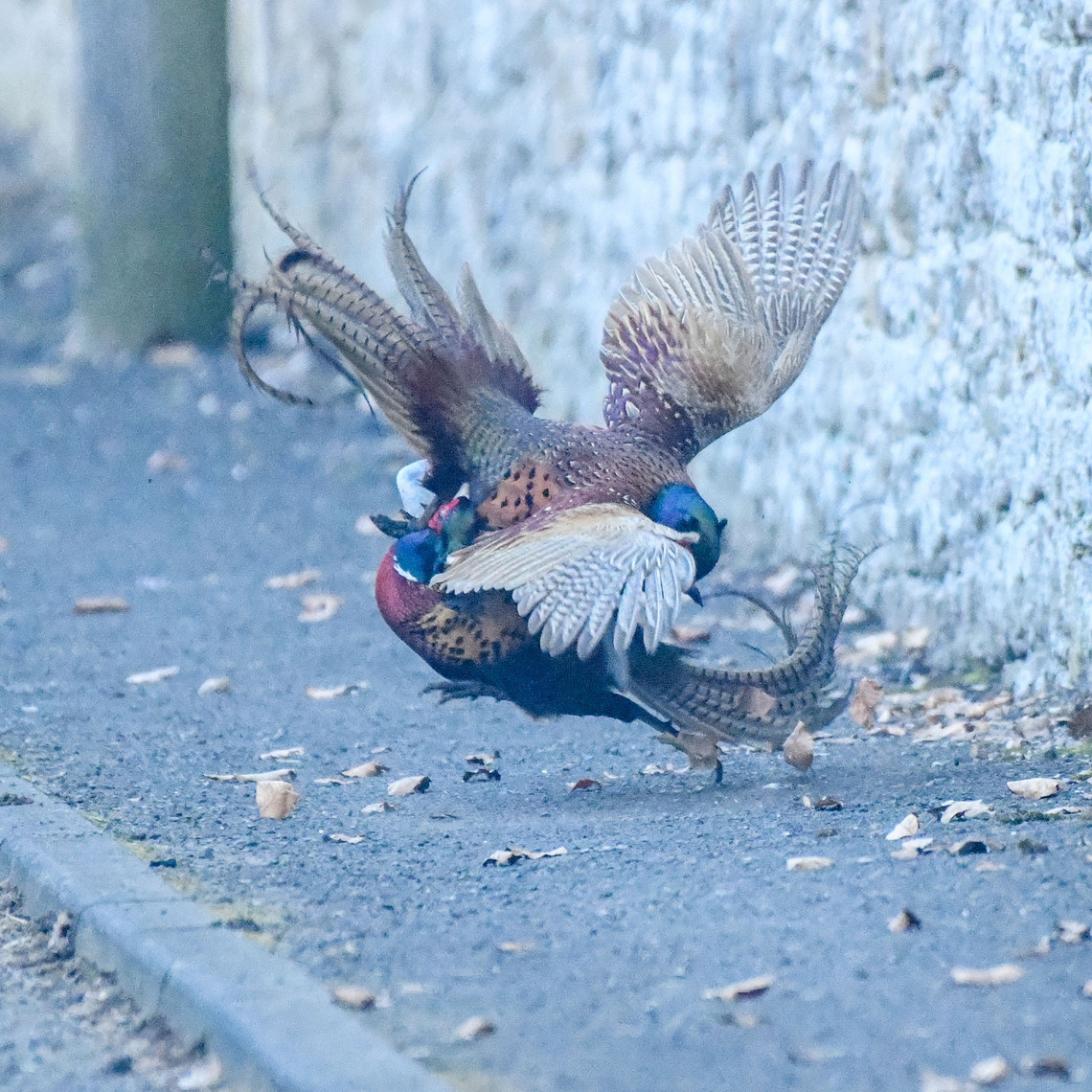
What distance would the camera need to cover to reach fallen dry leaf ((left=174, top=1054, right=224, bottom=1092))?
3.10 meters

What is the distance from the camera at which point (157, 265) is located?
11.0 metres

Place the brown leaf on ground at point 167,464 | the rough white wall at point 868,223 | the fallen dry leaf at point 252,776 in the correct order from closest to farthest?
the fallen dry leaf at point 252,776 → the rough white wall at point 868,223 → the brown leaf on ground at point 167,464

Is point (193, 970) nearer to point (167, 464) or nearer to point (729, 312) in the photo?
point (729, 312)

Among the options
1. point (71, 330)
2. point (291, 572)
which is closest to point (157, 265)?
point (71, 330)

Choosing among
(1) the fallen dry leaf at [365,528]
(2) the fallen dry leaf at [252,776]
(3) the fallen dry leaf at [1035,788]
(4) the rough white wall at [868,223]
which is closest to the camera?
(3) the fallen dry leaf at [1035,788]

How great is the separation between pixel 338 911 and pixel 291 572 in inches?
160

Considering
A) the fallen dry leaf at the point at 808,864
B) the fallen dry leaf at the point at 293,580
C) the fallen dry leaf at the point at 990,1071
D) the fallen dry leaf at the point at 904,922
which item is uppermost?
the fallen dry leaf at the point at 990,1071

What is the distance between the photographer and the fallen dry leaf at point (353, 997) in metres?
3.18

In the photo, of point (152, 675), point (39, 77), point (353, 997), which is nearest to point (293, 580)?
point (152, 675)

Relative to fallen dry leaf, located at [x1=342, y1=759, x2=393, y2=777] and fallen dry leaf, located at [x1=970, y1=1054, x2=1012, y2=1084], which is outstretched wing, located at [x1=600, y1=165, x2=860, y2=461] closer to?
fallen dry leaf, located at [x1=342, y1=759, x2=393, y2=777]

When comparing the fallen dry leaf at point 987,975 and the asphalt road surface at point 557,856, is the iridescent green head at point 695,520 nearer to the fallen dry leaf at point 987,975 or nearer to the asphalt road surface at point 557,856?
the asphalt road surface at point 557,856

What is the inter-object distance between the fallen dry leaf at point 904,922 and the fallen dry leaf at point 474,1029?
2.51ft

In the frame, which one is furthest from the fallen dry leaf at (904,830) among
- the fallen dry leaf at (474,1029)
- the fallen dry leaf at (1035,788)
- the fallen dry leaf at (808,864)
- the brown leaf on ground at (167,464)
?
the brown leaf on ground at (167,464)

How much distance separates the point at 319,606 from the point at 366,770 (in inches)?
87.2
